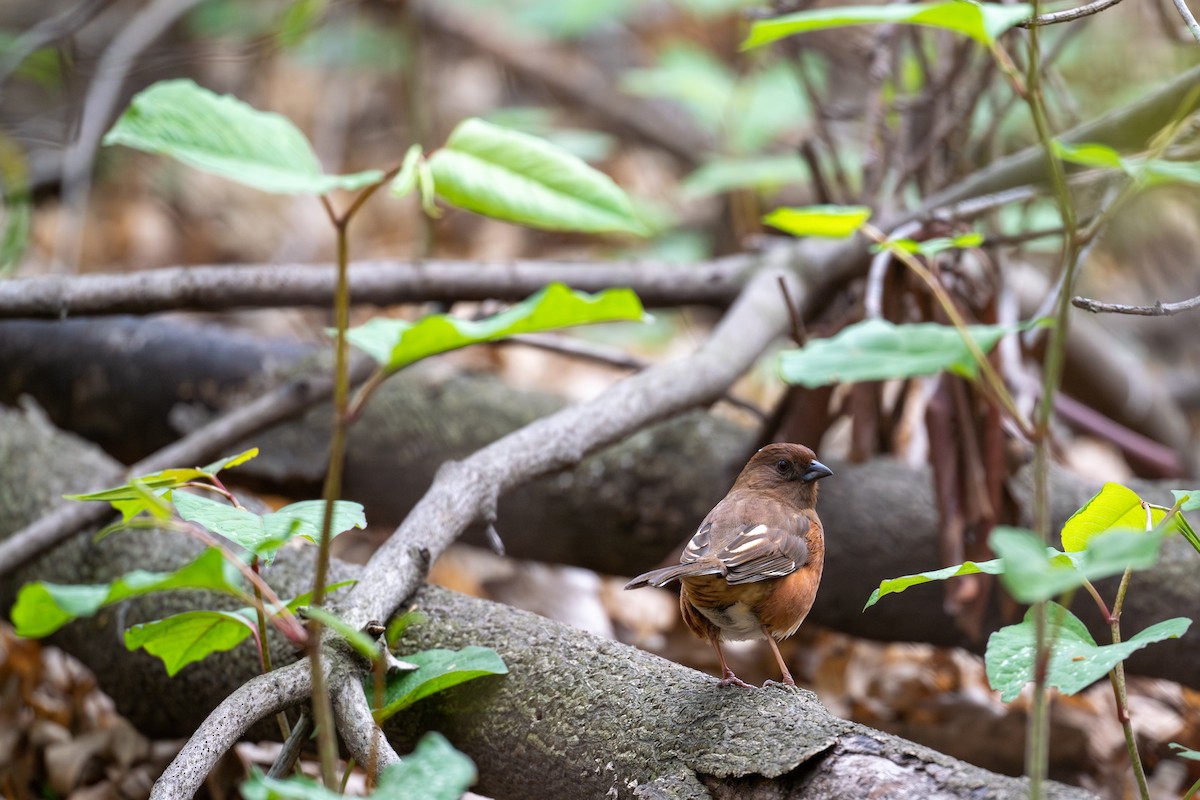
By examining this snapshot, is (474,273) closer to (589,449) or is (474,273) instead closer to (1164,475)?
(589,449)

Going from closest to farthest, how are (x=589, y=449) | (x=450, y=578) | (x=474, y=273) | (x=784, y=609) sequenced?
(x=784, y=609)
(x=589, y=449)
(x=474, y=273)
(x=450, y=578)

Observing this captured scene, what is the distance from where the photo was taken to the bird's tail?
195 centimetres

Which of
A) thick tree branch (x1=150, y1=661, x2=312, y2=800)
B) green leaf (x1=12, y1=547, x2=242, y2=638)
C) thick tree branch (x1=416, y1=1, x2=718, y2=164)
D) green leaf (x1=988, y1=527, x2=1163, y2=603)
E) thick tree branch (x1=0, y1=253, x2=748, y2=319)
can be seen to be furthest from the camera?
thick tree branch (x1=416, y1=1, x2=718, y2=164)

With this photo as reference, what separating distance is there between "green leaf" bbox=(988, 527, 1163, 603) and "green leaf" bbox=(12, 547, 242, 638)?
81cm

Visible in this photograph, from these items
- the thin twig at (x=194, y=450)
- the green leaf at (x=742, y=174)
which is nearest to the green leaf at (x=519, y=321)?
the thin twig at (x=194, y=450)

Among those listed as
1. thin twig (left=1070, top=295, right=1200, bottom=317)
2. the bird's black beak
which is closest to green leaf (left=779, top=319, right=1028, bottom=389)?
thin twig (left=1070, top=295, right=1200, bottom=317)

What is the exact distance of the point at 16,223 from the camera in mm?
3762

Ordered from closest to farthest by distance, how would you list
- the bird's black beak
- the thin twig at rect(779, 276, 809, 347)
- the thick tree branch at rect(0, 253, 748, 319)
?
the bird's black beak
the thin twig at rect(779, 276, 809, 347)
the thick tree branch at rect(0, 253, 748, 319)

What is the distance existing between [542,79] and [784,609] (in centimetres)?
586

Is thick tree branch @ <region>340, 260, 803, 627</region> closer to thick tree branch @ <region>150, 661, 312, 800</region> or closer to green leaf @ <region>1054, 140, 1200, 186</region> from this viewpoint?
thick tree branch @ <region>150, 661, 312, 800</region>

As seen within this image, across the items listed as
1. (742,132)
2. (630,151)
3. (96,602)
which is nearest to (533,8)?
(630,151)

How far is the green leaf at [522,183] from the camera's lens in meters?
1.97

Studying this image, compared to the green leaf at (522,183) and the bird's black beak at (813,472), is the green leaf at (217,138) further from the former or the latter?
the bird's black beak at (813,472)

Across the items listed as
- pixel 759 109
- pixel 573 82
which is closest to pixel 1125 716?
pixel 759 109
